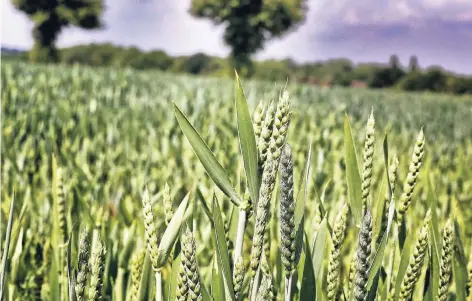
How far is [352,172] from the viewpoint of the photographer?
81 cm

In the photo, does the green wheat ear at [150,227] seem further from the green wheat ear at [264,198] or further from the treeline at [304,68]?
the treeline at [304,68]

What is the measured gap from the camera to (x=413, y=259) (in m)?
0.69

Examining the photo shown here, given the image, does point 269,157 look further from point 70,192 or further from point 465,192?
point 465,192

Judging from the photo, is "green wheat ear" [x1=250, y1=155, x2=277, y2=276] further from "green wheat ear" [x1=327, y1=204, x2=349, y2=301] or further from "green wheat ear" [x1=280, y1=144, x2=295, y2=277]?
"green wheat ear" [x1=327, y1=204, x2=349, y2=301]

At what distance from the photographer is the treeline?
4600 cm

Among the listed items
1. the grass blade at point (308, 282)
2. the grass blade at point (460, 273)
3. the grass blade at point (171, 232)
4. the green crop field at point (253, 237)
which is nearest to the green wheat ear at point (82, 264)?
the green crop field at point (253, 237)

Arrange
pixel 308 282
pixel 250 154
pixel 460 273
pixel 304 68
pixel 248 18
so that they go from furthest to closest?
pixel 304 68 < pixel 248 18 < pixel 460 273 < pixel 308 282 < pixel 250 154

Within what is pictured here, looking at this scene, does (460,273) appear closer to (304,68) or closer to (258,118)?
(258,118)

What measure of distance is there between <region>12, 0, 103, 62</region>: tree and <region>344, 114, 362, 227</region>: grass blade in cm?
5068

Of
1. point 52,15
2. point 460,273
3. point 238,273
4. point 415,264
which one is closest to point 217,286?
point 238,273

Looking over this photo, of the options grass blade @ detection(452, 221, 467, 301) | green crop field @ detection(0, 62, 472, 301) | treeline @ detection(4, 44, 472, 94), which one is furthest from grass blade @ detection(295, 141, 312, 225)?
treeline @ detection(4, 44, 472, 94)

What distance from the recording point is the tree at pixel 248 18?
4794 cm

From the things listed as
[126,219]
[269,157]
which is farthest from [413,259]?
[126,219]

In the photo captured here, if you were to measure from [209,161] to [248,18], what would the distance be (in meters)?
49.5
